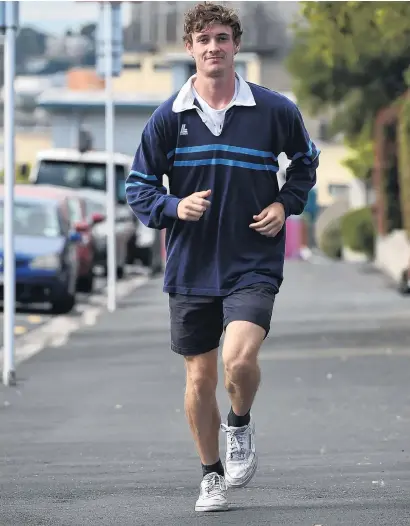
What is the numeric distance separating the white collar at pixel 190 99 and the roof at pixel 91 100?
74822mm

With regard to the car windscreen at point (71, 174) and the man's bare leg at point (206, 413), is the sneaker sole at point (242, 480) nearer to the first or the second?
the man's bare leg at point (206, 413)

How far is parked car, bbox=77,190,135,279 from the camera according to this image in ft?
98.7

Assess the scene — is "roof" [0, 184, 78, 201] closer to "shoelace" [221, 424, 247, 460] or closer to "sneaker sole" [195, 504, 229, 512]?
"shoelace" [221, 424, 247, 460]

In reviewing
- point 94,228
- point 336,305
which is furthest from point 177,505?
point 94,228

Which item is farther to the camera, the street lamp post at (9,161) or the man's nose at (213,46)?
the street lamp post at (9,161)

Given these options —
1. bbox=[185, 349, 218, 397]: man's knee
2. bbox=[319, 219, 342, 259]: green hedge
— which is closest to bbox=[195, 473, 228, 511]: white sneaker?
bbox=[185, 349, 218, 397]: man's knee

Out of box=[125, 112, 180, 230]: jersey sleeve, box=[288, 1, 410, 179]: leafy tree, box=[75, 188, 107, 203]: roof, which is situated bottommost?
box=[75, 188, 107, 203]: roof

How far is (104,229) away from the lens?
101 feet

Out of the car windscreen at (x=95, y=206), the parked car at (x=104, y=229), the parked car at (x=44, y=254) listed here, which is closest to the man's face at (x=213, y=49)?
the parked car at (x=44, y=254)

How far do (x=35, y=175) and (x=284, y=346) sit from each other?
21310 mm

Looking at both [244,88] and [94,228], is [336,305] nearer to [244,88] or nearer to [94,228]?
[94,228]

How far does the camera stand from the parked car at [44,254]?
73.0 ft

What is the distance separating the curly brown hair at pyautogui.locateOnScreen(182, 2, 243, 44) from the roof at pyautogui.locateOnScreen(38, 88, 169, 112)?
74.8 metres

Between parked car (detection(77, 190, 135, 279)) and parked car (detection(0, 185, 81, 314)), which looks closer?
parked car (detection(0, 185, 81, 314))
